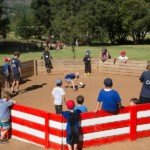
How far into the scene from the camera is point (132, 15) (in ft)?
174

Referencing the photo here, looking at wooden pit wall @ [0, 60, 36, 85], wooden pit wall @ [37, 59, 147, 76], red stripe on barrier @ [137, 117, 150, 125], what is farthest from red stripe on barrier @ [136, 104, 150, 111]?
wooden pit wall @ [0, 60, 36, 85]

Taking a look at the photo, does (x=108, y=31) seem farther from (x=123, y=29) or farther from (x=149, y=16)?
(x=149, y=16)

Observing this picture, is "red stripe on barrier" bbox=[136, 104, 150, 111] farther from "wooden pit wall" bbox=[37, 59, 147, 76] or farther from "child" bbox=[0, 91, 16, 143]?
"wooden pit wall" bbox=[37, 59, 147, 76]

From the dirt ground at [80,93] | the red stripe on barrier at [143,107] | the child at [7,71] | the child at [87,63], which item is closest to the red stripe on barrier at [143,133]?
the dirt ground at [80,93]

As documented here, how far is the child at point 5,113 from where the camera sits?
8.46 m

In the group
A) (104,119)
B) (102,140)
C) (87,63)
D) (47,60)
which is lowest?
(102,140)

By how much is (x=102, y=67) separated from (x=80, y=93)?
469 centimetres

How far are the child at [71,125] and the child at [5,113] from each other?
5.40 feet

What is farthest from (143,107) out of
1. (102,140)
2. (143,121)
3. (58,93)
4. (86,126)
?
(58,93)

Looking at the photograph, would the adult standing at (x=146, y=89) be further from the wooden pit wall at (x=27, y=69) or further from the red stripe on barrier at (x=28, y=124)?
the wooden pit wall at (x=27, y=69)

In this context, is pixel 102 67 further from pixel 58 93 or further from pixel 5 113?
pixel 5 113

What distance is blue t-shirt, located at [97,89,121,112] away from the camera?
8008 millimetres

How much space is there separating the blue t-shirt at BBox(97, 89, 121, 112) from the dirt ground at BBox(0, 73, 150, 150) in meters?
0.91

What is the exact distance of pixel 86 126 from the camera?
796cm
